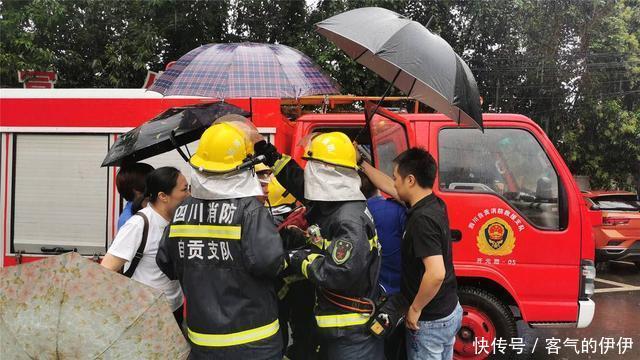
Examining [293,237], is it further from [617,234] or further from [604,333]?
[617,234]

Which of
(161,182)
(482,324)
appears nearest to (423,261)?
(161,182)

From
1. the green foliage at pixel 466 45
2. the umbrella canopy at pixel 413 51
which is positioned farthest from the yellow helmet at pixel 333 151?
the green foliage at pixel 466 45

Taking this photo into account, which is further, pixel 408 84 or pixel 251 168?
pixel 408 84

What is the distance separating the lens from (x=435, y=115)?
12.8 feet

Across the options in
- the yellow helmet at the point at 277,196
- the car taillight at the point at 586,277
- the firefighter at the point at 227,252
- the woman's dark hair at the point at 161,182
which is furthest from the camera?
the car taillight at the point at 586,277

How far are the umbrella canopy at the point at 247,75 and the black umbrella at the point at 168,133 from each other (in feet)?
0.40

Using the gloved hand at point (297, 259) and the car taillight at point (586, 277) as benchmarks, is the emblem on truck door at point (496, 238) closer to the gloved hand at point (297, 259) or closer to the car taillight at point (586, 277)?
the car taillight at point (586, 277)

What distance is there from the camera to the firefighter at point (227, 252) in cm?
193

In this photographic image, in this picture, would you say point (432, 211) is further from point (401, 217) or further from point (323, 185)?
point (323, 185)

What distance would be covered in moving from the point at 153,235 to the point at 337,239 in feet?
3.17

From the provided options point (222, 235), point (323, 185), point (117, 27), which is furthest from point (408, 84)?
point (117, 27)

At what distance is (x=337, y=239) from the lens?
2.02 meters

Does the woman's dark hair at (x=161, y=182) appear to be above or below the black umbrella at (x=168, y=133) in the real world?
below

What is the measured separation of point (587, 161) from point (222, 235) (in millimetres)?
12768
